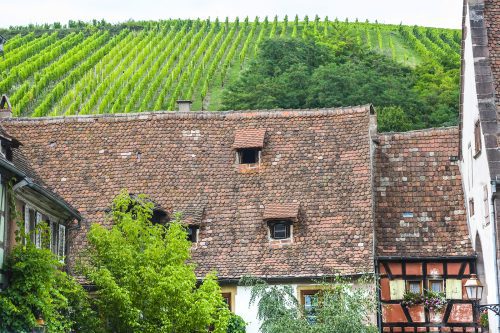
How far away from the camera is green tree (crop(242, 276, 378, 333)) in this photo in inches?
1139

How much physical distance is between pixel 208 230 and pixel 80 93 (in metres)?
71.1

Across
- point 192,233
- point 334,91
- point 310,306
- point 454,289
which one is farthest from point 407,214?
point 334,91

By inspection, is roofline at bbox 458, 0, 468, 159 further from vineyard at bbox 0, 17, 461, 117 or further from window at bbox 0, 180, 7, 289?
vineyard at bbox 0, 17, 461, 117

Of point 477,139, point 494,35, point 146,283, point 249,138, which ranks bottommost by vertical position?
point 146,283

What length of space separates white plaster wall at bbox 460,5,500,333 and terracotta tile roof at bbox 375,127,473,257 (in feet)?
1.63

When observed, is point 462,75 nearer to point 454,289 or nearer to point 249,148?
point 454,289

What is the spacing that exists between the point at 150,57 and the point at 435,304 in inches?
3517

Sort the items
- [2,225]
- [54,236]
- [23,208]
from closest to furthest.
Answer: [2,225] → [23,208] → [54,236]

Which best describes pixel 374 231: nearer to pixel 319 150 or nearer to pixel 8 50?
pixel 319 150

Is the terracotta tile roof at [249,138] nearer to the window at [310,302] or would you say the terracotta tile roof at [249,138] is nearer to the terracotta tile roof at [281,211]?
the terracotta tile roof at [281,211]

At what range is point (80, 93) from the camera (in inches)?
4060

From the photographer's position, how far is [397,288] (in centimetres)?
3250

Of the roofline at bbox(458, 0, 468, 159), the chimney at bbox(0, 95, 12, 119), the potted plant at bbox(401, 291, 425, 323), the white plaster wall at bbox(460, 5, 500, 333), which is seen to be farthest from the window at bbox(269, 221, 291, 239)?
the chimney at bbox(0, 95, 12, 119)

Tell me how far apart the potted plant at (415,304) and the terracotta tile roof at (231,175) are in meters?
1.51
